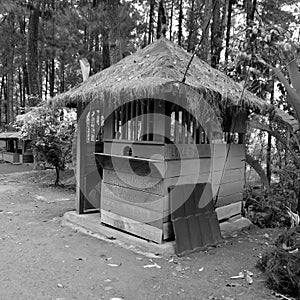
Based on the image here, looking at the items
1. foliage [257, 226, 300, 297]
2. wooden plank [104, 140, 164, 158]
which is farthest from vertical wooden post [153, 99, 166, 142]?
foliage [257, 226, 300, 297]

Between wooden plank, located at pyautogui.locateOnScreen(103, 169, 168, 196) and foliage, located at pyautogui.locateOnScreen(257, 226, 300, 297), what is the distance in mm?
1522

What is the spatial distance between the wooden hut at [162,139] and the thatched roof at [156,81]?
1 cm

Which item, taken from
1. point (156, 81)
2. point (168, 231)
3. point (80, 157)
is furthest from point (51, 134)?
point (156, 81)

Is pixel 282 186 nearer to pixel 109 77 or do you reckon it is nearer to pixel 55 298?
pixel 109 77

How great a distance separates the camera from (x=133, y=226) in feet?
15.5

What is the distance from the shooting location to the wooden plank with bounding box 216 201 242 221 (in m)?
5.26

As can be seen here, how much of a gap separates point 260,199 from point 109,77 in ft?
12.7

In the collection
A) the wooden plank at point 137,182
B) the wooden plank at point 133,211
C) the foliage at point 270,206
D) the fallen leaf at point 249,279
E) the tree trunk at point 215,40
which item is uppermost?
the tree trunk at point 215,40

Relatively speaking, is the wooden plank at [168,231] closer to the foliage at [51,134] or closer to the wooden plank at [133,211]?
the wooden plank at [133,211]

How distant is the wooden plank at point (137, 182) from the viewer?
436 centimetres

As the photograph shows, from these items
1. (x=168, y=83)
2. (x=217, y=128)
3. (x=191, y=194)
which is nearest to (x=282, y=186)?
(x=217, y=128)

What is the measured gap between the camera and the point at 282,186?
22.5ft

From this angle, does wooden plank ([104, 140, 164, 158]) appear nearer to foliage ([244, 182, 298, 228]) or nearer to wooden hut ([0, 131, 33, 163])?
foliage ([244, 182, 298, 228])

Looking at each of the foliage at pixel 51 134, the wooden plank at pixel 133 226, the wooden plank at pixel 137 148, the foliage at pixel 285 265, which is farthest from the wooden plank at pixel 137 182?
the foliage at pixel 51 134
